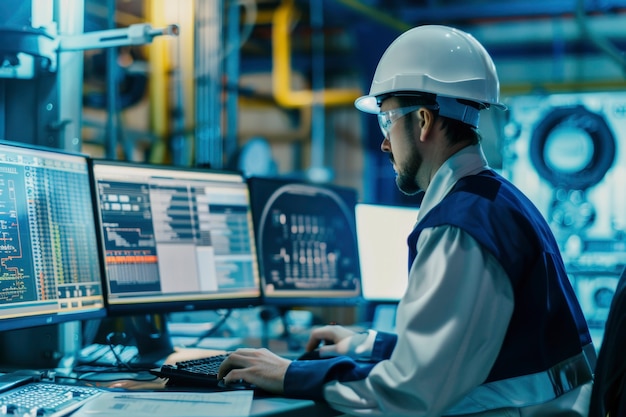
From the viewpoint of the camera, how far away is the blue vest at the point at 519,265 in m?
1.21

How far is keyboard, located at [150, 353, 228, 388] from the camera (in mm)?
1383

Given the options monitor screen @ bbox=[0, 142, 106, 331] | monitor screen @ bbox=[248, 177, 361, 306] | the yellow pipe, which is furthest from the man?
the yellow pipe

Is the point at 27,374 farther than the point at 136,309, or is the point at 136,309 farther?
the point at 136,309

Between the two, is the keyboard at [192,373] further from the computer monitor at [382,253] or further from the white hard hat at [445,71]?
the computer monitor at [382,253]

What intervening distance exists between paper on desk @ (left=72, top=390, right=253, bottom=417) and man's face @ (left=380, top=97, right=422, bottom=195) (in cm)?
50

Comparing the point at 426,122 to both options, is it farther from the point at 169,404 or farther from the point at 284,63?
the point at 284,63

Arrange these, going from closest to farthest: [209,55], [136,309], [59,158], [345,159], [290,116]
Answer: [59,158] < [136,309] < [209,55] < [345,159] < [290,116]

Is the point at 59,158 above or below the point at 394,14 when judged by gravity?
below

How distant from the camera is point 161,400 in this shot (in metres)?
1.26

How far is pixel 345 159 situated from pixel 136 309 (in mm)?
4576

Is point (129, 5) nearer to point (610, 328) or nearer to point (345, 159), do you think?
point (345, 159)

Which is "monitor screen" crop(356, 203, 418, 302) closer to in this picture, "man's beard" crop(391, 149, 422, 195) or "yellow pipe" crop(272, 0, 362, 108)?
"man's beard" crop(391, 149, 422, 195)

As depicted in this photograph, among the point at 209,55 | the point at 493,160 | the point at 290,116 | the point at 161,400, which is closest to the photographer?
the point at 161,400

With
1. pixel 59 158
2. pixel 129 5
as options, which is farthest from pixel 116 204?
pixel 129 5
